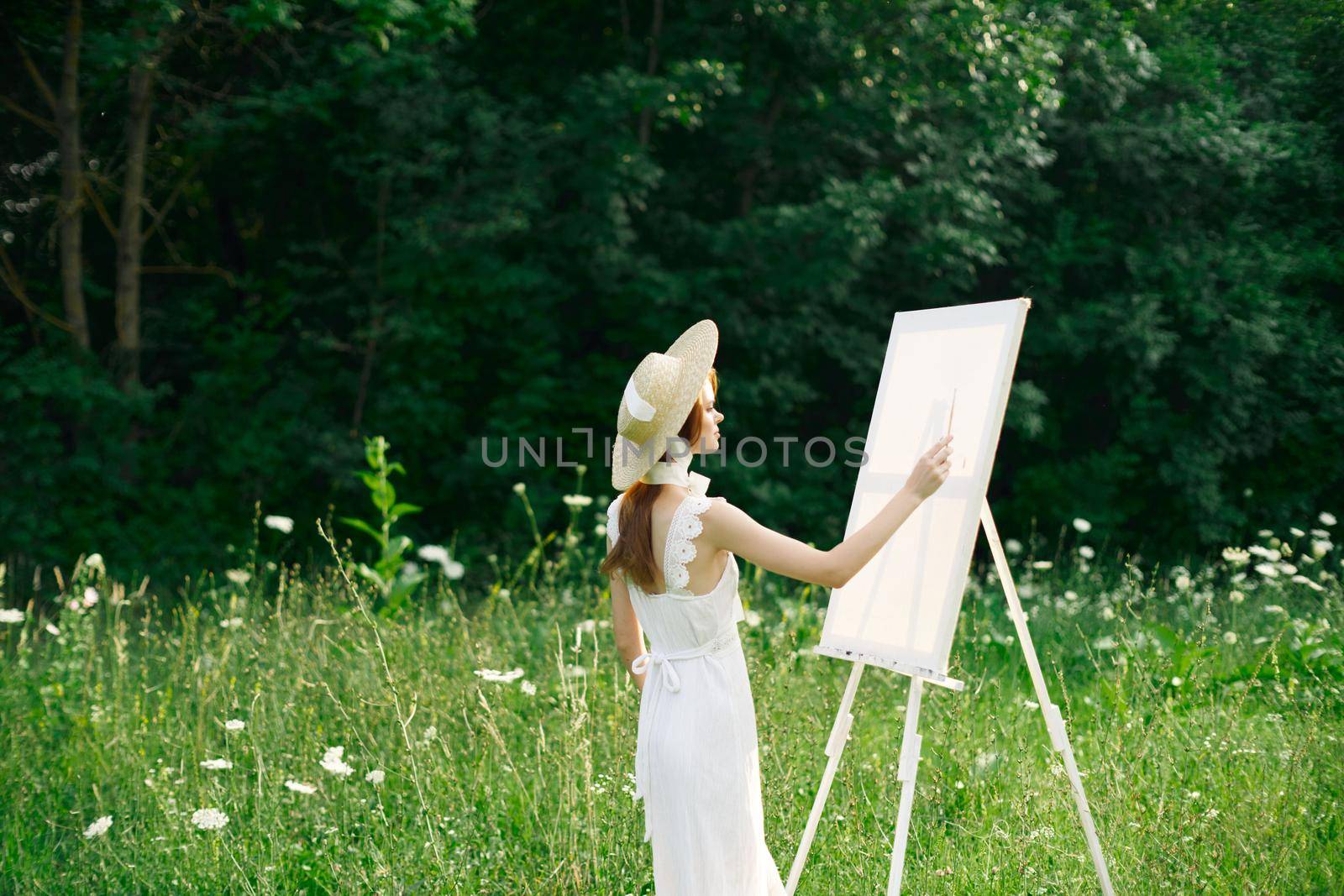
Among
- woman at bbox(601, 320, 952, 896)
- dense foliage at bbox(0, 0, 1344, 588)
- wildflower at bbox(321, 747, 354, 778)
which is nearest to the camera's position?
woman at bbox(601, 320, 952, 896)

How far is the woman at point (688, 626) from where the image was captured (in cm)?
218

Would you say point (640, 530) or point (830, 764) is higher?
point (640, 530)

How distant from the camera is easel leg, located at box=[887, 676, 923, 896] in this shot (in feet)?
7.28

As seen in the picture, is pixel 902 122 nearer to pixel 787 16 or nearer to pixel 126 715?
pixel 787 16

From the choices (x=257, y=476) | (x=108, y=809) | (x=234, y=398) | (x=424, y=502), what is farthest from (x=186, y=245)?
(x=108, y=809)

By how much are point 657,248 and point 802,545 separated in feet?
21.9

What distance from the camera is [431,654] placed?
3.96m

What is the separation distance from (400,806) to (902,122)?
6.13 m

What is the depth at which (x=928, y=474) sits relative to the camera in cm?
217

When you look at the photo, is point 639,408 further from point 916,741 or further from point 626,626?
point 916,741

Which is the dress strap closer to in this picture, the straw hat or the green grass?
the straw hat

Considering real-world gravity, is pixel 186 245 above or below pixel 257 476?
above

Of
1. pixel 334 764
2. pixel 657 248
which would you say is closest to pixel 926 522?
pixel 334 764

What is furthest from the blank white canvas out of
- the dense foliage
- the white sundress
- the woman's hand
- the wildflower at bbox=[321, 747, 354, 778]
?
the dense foliage
